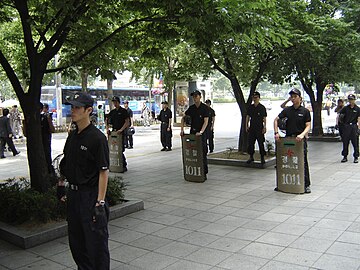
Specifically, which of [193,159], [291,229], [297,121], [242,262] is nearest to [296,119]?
[297,121]

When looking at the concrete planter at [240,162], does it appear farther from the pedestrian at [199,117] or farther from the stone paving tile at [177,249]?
the stone paving tile at [177,249]

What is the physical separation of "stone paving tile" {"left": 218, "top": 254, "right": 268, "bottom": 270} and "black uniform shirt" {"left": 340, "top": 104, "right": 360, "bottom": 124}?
7329mm

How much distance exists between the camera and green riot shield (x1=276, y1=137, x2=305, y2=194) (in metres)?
6.86

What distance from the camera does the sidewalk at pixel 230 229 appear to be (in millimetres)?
4137

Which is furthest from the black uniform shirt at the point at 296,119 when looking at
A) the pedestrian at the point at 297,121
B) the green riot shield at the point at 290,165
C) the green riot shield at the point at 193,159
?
the green riot shield at the point at 193,159

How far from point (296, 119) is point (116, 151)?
187 inches

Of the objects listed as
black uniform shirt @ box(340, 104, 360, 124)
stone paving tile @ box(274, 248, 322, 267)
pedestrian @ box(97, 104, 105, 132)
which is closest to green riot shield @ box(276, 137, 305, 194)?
stone paving tile @ box(274, 248, 322, 267)

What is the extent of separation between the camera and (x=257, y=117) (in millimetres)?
9391

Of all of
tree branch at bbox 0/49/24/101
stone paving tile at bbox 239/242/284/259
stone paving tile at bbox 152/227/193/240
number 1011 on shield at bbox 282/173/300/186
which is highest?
tree branch at bbox 0/49/24/101

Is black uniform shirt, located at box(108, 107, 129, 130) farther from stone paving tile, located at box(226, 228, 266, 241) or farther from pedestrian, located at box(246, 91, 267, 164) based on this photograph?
stone paving tile, located at box(226, 228, 266, 241)

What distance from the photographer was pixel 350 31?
11531 millimetres

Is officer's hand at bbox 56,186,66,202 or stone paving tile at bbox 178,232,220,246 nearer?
officer's hand at bbox 56,186,66,202

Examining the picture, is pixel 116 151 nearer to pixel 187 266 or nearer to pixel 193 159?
pixel 193 159

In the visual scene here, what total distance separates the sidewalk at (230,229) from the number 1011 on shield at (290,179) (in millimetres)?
251
